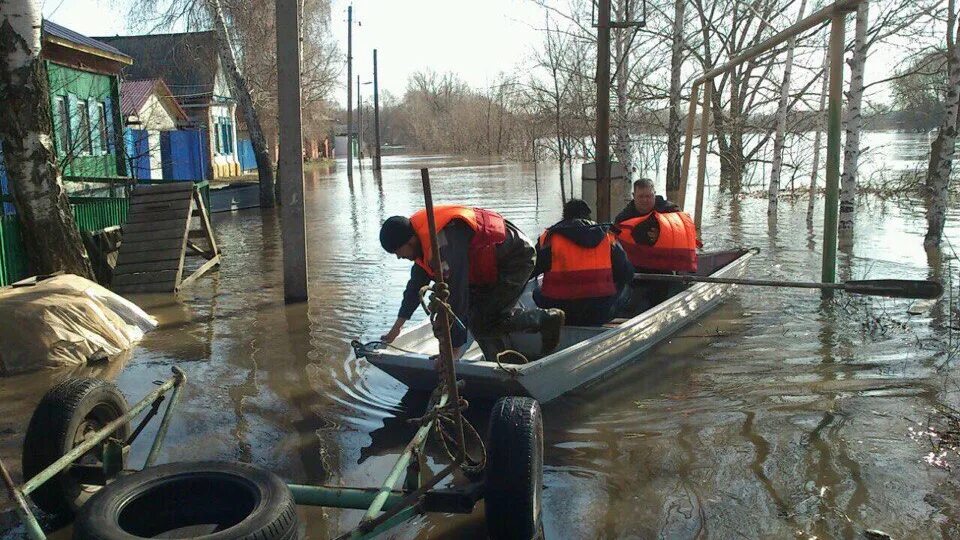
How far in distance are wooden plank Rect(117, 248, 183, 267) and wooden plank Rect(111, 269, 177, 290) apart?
20 centimetres

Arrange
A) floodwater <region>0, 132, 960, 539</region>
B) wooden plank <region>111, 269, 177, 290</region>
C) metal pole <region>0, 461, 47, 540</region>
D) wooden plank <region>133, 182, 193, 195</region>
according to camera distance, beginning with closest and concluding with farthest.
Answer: metal pole <region>0, 461, 47, 540</region>, floodwater <region>0, 132, 960, 539</region>, wooden plank <region>111, 269, 177, 290</region>, wooden plank <region>133, 182, 193, 195</region>

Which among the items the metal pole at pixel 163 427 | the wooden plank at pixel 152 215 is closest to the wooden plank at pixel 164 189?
the wooden plank at pixel 152 215

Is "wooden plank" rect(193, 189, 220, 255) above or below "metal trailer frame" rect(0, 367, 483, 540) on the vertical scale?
above

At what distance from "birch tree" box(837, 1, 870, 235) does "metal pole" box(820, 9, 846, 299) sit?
389cm

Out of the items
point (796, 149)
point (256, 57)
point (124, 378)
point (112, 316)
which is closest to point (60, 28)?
point (256, 57)

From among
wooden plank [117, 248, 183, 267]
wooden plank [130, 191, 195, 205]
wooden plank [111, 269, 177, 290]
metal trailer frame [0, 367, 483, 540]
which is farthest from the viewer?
wooden plank [130, 191, 195, 205]

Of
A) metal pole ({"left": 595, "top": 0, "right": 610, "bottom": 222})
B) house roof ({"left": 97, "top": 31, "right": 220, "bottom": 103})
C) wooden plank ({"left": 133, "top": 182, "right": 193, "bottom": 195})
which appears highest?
house roof ({"left": 97, "top": 31, "right": 220, "bottom": 103})

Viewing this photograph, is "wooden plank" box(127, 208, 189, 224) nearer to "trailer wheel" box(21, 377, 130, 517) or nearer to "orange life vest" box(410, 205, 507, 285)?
"orange life vest" box(410, 205, 507, 285)

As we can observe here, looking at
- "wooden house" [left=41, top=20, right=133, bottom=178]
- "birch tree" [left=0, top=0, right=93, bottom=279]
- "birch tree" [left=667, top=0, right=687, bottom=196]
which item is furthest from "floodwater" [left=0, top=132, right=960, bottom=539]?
"wooden house" [left=41, top=20, right=133, bottom=178]

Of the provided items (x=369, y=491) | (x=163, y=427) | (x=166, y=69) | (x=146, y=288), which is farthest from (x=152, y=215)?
(x=166, y=69)

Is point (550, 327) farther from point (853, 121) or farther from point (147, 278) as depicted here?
point (853, 121)

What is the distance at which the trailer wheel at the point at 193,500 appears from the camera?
3.08 metres

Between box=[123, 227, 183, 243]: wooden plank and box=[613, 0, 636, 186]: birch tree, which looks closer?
box=[123, 227, 183, 243]: wooden plank

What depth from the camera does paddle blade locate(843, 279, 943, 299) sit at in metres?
7.81
